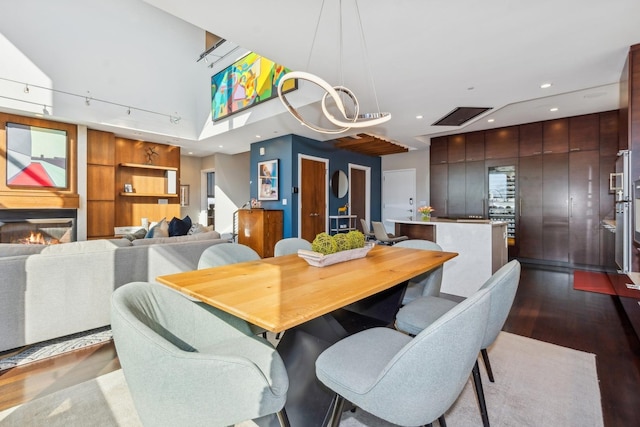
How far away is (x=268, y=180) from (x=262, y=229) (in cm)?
116

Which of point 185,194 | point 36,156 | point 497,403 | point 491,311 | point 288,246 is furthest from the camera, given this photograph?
point 185,194

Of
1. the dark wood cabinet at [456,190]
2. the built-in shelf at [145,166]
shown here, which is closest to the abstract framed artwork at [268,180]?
the built-in shelf at [145,166]

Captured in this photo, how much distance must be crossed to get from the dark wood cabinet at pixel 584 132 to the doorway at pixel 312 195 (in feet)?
14.8

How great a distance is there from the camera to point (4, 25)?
436cm

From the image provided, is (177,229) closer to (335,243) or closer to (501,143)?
(335,243)

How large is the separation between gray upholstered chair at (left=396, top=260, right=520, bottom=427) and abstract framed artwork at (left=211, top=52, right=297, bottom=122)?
10.8 ft

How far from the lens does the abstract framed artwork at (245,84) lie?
15.1ft

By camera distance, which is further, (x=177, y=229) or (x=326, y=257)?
(x=177, y=229)

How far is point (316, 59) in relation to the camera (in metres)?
2.88

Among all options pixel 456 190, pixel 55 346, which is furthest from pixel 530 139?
pixel 55 346

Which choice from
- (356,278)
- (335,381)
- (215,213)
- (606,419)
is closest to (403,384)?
(335,381)

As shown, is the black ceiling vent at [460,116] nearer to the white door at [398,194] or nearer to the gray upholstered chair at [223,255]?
the white door at [398,194]

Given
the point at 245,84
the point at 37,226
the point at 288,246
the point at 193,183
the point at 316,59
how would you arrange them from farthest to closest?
the point at 193,183
the point at 245,84
the point at 37,226
the point at 316,59
the point at 288,246

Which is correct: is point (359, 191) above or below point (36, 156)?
below
